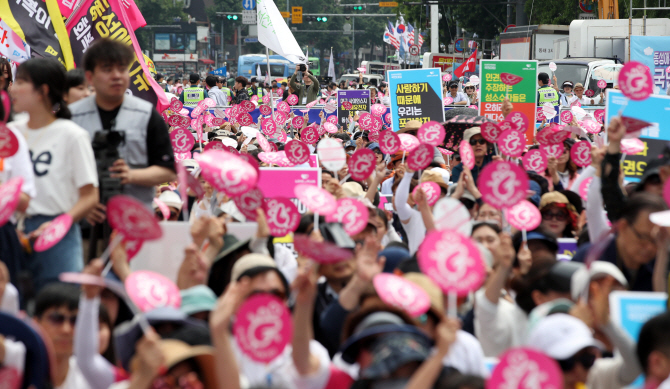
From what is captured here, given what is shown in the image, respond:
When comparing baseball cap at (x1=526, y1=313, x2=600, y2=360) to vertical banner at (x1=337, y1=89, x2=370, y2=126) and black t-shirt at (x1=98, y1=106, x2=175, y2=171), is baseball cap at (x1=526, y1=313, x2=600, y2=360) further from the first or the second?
vertical banner at (x1=337, y1=89, x2=370, y2=126)

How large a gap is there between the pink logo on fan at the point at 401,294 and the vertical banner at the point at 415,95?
7147 mm

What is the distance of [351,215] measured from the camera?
4.45 m

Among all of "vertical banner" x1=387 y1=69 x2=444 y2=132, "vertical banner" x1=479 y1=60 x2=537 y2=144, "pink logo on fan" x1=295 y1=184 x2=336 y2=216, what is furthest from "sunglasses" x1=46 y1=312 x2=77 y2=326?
"vertical banner" x1=479 y1=60 x2=537 y2=144

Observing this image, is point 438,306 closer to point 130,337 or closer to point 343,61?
point 130,337

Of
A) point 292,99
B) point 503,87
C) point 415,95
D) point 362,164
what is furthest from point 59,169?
point 292,99

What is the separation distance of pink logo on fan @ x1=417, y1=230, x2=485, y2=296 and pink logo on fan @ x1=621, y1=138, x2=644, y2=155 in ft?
10.8

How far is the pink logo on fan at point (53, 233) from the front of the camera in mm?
3486

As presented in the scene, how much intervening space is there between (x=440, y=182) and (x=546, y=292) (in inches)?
103

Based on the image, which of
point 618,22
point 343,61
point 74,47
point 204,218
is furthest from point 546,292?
point 343,61

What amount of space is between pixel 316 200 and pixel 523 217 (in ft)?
3.67

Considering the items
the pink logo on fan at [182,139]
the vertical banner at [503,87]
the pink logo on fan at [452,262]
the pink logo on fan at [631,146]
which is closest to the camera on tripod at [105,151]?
the pink logo on fan at [452,262]

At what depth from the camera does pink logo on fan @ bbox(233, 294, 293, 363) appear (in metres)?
2.71

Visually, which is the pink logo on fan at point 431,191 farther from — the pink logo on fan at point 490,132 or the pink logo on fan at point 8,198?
the pink logo on fan at point 8,198

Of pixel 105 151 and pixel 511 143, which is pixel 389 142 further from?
pixel 105 151
